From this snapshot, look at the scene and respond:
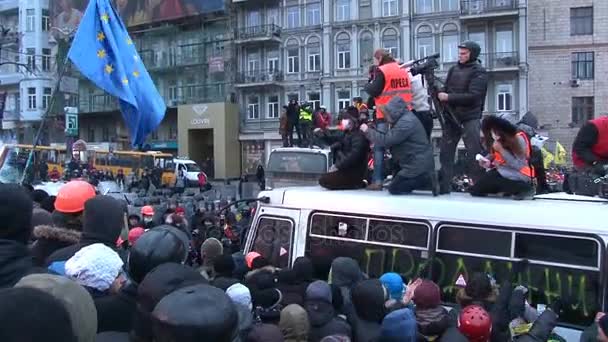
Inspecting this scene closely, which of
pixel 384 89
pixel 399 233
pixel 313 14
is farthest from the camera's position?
pixel 313 14

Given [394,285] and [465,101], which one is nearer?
[394,285]

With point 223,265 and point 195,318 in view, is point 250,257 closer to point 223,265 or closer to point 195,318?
point 223,265

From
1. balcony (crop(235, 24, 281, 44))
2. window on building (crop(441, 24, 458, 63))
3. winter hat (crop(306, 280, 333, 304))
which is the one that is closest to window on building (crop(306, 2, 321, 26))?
balcony (crop(235, 24, 281, 44))

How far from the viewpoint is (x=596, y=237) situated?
13.0 ft

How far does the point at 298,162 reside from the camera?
1477 cm

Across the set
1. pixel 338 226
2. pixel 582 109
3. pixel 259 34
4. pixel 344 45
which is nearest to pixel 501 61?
pixel 582 109

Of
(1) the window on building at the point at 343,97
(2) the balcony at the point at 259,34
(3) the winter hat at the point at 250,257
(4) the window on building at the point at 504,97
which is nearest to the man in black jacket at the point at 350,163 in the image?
(3) the winter hat at the point at 250,257

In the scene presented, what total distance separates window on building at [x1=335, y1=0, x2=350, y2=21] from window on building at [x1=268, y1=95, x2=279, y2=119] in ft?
22.6

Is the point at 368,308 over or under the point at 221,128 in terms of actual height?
under

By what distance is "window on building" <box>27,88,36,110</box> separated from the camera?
1988 inches

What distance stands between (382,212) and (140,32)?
148ft

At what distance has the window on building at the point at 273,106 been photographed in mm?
41406

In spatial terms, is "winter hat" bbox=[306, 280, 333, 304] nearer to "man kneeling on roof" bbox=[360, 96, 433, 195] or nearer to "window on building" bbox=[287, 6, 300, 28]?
"man kneeling on roof" bbox=[360, 96, 433, 195]

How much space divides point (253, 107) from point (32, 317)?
41266 mm
